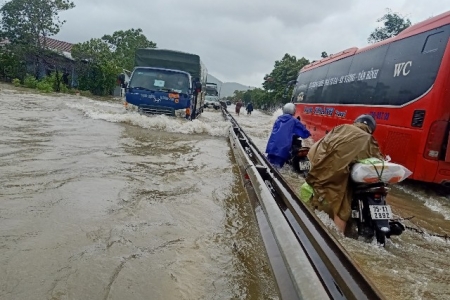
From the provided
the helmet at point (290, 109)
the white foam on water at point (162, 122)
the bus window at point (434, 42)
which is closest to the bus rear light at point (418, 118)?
the bus window at point (434, 42)

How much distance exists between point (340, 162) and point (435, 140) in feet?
9.89

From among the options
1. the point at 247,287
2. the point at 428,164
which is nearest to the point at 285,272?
the point at 247,287

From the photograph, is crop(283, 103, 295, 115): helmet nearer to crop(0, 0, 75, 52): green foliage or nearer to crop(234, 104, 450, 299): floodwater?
crop(234, 104, 450, 299): floodwater

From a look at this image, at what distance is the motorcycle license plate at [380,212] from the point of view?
346 cm

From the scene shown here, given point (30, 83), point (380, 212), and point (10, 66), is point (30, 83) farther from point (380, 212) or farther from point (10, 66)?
point (380, 212)

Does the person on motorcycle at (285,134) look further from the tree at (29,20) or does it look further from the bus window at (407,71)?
the tree at (29,20)

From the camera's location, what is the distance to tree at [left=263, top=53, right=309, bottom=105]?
41872mm

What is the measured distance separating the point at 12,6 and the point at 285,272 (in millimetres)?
33237

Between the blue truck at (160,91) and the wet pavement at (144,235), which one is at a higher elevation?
the blue truck at (160,91)

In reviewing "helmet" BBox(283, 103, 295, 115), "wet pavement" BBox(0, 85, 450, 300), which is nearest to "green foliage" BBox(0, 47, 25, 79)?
"wet pavement" BBox(0, 85, 450, 300)

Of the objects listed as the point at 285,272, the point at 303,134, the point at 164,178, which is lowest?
the point at 164,178

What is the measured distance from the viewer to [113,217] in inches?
127

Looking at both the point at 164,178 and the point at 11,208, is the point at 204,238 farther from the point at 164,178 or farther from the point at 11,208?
the point at 164,178

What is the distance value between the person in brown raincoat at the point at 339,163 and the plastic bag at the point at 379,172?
6.8 inches
